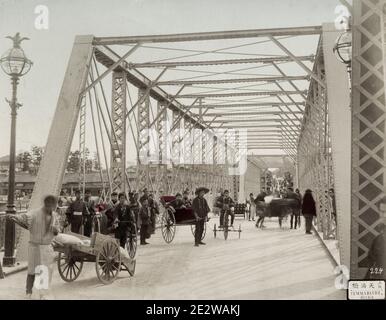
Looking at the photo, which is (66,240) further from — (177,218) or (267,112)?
(267,112)

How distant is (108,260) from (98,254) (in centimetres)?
36

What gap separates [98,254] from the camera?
8062 mm

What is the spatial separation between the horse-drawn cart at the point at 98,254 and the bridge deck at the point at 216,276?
0.67 feet

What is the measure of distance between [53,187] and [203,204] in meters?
4.89

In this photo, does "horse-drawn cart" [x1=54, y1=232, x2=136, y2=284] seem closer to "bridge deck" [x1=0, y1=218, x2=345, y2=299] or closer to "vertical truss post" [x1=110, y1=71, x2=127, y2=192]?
"bridge deck" [x1=0, y1=218, x2=345, y2=299]

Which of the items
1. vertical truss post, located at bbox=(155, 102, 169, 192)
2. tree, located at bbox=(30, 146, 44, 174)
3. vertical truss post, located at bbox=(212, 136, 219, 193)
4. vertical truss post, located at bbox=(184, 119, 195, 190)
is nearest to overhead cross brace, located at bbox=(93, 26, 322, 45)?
vertical truss post, located at bbox=(155, 102, 169, 192)

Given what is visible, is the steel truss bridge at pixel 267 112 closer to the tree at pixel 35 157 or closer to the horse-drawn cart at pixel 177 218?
the horse-drawn cart at pixel 177 218

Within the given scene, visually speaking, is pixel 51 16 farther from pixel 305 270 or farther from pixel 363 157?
pixel 305 270

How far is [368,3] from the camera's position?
5.90m

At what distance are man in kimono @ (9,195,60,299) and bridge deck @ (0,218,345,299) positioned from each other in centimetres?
63

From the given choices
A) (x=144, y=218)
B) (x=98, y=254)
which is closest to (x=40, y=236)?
(x=98, y=254)

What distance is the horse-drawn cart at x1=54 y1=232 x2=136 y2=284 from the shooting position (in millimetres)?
7871

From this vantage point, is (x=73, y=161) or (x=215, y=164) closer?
(x=215, y=164)

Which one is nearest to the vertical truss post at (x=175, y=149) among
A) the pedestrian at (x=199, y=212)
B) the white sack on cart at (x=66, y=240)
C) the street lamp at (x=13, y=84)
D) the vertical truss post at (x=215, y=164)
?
the pedestrian at (x=199, y=212)
